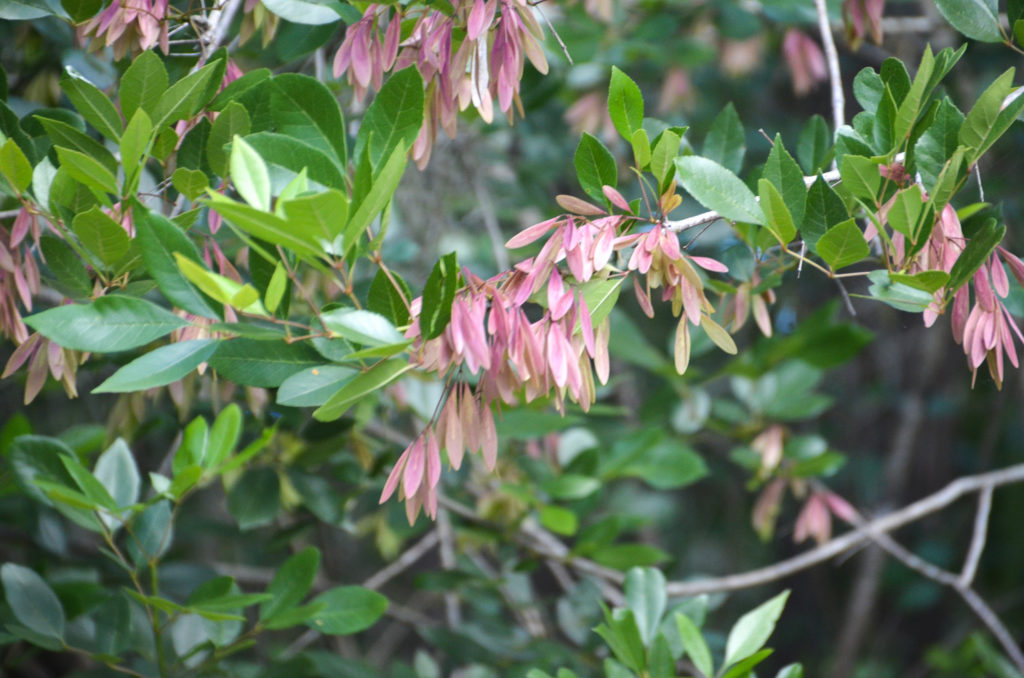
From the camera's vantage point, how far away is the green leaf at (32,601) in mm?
929

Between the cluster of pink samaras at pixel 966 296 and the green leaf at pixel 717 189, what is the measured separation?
0.11m

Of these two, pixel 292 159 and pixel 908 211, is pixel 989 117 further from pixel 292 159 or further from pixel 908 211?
pixel 292 159

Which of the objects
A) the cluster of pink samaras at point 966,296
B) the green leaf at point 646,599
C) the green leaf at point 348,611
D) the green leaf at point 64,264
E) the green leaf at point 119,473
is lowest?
the green leaf at point 646,599

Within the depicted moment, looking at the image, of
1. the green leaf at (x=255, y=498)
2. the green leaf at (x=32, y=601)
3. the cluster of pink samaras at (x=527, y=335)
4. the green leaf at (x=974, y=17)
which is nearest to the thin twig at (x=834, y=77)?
the green leaf at (x=974, y=17)

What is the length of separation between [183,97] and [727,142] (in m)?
0.58

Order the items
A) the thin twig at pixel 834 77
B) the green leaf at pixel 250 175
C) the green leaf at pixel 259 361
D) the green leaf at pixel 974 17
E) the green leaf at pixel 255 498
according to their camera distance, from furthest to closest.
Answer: the green leaf at pixel 255 498 < the thin twig at pixel 834 77 < the green leaf at pixel 974 17 < the green leaf at pixel 259 361 < the green leaf at pixel 250 175

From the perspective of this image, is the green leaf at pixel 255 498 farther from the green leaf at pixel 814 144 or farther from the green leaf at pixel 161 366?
the green leaf at pixel 814 144

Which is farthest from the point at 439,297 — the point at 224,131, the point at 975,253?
the point at 975,253

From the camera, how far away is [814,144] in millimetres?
955

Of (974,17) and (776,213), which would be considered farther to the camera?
(974,17)

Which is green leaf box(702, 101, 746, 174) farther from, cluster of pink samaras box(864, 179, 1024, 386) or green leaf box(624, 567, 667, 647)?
green leaf box(624, 567, 667, 647)

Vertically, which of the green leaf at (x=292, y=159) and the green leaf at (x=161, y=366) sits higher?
the green leaf at (x=292, y=159)

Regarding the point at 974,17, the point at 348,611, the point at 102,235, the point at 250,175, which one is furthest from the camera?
the point at 348,611

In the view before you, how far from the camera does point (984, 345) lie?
→ 2.08 ft
